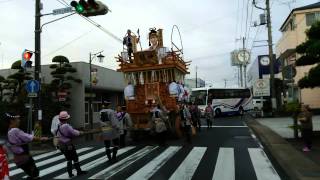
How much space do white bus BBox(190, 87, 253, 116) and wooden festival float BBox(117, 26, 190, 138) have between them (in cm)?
2387

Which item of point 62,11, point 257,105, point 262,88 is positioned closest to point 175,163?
point 62,11

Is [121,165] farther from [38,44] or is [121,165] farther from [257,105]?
[257,105]

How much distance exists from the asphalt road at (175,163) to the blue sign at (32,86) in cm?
263

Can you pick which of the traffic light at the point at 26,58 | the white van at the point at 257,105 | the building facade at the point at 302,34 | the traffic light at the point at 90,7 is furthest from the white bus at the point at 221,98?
the traffic light at the point at 90,7

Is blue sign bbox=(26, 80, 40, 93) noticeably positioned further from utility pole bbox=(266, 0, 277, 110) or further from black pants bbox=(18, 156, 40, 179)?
utility pole bbox=(266, 0, 277, 110)

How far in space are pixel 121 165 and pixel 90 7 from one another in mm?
5547

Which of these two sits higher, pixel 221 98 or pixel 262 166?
pixel 221 98

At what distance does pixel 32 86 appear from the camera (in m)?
16.7

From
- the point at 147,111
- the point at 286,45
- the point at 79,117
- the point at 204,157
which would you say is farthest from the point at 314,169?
the point at 286,45

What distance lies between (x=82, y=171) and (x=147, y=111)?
7.27 meters

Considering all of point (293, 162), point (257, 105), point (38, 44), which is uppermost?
point (38, 44)

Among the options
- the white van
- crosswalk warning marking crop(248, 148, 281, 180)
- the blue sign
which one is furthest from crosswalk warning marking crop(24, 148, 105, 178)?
the white van

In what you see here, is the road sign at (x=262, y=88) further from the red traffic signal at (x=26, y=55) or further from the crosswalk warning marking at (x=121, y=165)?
the red traffic signal at (x=26, y=55)

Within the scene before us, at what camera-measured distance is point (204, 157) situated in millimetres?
13039
